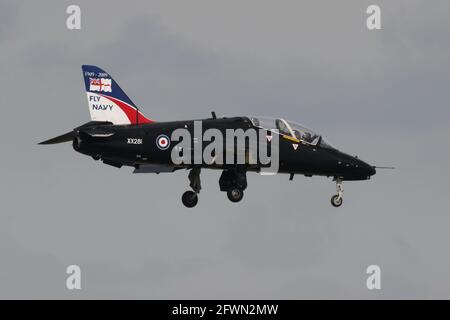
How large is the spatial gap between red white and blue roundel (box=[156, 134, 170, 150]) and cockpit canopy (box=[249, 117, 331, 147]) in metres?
4.28

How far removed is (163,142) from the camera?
72.2 metres

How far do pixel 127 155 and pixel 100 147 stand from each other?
1.28 m

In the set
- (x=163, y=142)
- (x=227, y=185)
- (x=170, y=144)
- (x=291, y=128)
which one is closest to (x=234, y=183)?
(x=227, y=185)

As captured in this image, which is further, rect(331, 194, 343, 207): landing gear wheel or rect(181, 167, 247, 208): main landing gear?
rect(331, 194, 343, 207): landing gear wheel

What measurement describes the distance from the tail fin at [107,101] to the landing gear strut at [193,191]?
349cm

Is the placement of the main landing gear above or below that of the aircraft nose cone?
below

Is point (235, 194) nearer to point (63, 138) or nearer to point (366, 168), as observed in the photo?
point (366, 168)

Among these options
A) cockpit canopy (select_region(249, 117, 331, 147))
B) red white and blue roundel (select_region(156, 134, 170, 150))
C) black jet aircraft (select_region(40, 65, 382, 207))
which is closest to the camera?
black jet aircraft (select_region(40, 65, 382, 207))

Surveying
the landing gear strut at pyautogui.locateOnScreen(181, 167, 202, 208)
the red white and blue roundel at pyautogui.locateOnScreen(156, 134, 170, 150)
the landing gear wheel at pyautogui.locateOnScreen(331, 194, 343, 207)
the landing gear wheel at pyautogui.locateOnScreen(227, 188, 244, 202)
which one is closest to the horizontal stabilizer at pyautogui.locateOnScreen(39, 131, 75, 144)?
the red white and blue roundel at pyautogui.locateOnScreen(156, 134, 170, 150)

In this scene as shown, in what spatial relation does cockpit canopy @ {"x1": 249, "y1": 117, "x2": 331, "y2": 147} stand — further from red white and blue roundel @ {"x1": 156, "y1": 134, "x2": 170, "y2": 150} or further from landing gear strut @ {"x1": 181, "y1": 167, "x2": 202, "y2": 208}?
red white and blue roundel @ {"x1": 156, "y1": 134, "x2": 170, "y2": 150}

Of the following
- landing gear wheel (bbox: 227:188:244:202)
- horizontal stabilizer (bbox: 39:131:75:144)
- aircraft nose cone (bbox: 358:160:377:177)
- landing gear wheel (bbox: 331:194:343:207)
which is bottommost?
landing gear wheel (bbox: 331:194:343:207)

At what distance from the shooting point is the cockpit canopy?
74.6m
